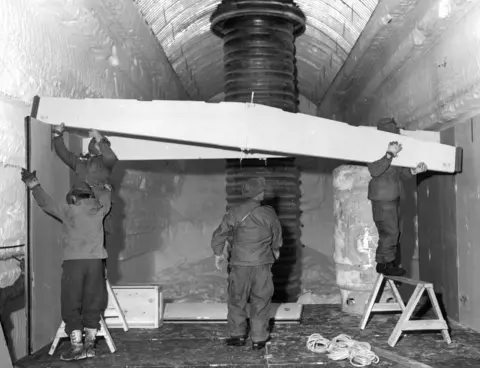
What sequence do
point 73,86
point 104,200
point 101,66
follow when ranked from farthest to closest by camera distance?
point 101,66 < point 73,86 < point 104,200

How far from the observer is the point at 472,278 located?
4648 mm

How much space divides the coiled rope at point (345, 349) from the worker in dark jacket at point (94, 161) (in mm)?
2057

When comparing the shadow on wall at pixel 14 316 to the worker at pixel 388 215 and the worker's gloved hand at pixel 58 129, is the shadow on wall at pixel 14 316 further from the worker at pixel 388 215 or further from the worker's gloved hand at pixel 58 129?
the worker at pixel 388 215

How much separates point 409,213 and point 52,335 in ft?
13.3

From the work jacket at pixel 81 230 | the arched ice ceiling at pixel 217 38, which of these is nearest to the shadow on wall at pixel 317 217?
the arched ice ceiling at pixel 217 38

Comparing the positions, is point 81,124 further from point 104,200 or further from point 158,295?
point 158,295

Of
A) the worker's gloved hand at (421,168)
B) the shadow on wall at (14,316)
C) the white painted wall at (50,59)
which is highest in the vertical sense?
the white painted wall at (50,59)

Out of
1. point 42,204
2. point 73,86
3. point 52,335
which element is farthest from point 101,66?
point 52,335

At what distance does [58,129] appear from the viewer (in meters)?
4.32

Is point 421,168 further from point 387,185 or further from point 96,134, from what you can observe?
point 96,134

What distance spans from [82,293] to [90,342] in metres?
0.36

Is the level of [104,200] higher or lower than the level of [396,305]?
higher

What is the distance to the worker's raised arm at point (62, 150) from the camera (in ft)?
14.2

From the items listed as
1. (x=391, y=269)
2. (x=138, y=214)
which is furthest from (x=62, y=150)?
(x=138, y=214)
